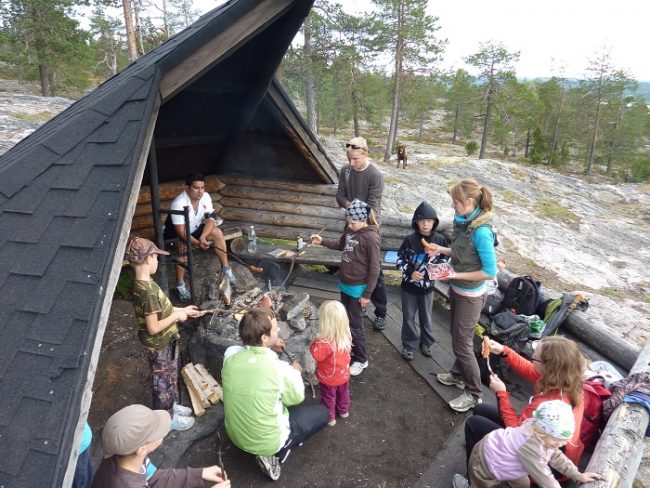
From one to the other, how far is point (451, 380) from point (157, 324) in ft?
11.0

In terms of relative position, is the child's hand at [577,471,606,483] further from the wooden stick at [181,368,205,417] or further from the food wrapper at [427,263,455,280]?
the wooden stick at [181,368,205,417]

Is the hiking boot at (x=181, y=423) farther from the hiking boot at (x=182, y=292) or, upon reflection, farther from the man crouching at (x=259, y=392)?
the hiking boot at (x=182, y=292)

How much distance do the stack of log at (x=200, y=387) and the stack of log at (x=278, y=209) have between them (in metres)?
3.58

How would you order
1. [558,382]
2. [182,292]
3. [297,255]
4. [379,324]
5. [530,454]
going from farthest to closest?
[297,255] < [182,292] < [379,324] < [558,382] < [530,454]

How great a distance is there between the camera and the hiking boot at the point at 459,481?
3.26 m

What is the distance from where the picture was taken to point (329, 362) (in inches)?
144

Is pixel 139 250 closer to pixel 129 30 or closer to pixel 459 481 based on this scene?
pixel 459 481

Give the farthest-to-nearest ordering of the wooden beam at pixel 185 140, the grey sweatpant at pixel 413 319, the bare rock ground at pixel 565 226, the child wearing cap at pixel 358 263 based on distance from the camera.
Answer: the bare rock ground at pixel 565 226 → the wooden beam at pixel 185 140 → the grey sweatpant at pixel 413 319 → the child wearing cap at pixel 358 263

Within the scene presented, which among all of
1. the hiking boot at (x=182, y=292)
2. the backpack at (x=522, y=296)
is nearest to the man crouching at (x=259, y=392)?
the hiking boot at (x=182, y=292)

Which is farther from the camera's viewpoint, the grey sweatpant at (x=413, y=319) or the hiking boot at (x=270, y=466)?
the grey sweatpant at (x=413, y=319)

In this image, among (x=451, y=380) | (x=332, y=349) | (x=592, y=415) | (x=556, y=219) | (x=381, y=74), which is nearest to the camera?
(x=592, y=415)

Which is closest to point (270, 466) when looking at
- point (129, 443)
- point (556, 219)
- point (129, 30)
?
point (129, 443)

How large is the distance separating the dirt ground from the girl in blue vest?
0.45 metres

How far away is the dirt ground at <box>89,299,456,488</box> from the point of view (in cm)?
344
